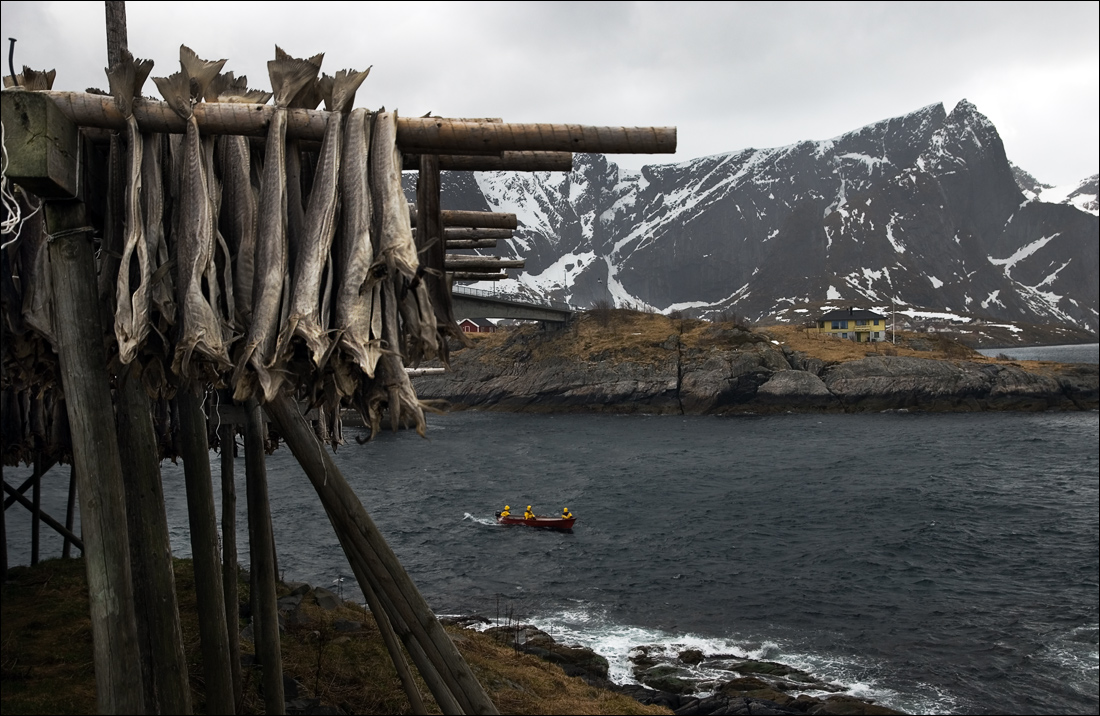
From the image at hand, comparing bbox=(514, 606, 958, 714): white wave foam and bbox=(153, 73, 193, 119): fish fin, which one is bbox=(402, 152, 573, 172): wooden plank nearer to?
bbox=(153, 73, 193, 119): fish fin

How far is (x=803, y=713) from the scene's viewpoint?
22.7 meters

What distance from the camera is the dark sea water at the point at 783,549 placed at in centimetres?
2786

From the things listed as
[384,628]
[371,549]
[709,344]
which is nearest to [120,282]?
[371,549]

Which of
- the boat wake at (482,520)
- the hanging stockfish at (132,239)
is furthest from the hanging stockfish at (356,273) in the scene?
the boat wake at (482,520)

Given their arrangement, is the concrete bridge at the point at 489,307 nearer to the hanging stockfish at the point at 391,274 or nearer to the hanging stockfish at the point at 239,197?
the hanging stockfish at the point at 239,197

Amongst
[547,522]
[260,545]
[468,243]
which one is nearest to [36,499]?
[260,545]

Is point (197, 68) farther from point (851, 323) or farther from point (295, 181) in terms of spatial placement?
point (851, 323)

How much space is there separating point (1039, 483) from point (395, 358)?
204 feet

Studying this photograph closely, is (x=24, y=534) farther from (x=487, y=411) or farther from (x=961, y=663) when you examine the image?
(x=487, y=411)

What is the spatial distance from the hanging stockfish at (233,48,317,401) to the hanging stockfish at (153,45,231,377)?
26cm

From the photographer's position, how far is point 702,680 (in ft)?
82.9

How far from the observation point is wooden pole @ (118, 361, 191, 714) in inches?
249

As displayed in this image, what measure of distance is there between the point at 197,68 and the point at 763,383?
101936 millimetres

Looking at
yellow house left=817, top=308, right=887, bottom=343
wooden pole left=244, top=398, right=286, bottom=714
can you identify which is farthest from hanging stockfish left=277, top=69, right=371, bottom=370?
yellow house left=817, top=308, right=887, bottom=343
